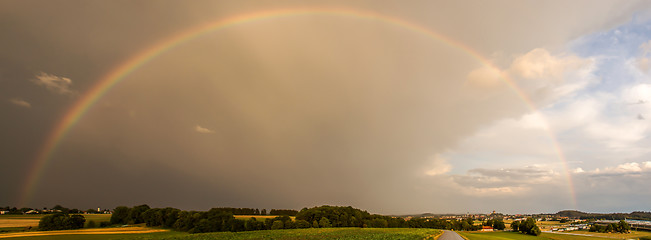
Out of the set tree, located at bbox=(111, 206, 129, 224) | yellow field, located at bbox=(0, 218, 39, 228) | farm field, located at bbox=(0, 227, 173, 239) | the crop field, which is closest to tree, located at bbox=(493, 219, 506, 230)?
farm field, located at bbox=(0, 227, 173, 239)

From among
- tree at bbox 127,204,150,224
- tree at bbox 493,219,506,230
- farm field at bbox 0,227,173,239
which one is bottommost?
tree at bbox 493,219,506,230

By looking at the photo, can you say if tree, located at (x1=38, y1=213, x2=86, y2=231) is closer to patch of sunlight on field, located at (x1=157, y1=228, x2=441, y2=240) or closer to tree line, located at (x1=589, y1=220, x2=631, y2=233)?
patch of sunlight on field, located at (x1=157, y1=228, x2=441, y2=240)

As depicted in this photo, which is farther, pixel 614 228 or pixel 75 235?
pixel 614 228

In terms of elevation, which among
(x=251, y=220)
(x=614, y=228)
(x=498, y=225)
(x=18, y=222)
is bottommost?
(x=498, y=225)

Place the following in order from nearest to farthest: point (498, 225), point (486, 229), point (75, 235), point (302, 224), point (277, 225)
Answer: point (75, 235) < point (277, 225) < point (302, 224) < point (498, 225) < point (486, 229)

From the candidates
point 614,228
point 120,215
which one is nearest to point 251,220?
point 120,215

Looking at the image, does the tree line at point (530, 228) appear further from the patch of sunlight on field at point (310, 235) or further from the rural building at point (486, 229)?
the patch of sunlight on field at point (310, 235)

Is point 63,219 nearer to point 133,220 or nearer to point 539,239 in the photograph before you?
point 133,220

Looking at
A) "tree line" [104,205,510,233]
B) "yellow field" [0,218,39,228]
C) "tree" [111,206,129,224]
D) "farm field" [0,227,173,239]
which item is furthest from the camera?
"tree" [111,206,129,224]

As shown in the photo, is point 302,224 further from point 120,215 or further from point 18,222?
point 18,222

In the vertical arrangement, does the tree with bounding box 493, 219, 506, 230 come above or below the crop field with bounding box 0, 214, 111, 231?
below

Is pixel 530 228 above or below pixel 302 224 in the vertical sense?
below

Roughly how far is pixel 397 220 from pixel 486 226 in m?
67.0

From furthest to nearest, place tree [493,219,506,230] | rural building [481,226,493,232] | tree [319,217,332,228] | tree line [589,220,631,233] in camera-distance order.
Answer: tree [493,219,506,230] < rural building [481,226,493,232] < tree line [589,220,631,233] < tree [319,217,332,228]
